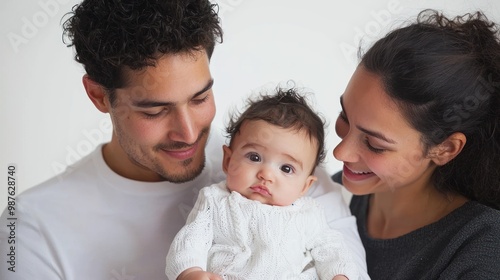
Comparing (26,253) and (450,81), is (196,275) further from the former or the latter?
(450,81)

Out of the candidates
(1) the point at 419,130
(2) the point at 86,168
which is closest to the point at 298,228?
(1) the point at 419,130

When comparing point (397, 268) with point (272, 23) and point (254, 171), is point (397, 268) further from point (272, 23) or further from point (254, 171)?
point (272, 23)

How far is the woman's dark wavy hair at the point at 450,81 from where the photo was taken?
5.58ft

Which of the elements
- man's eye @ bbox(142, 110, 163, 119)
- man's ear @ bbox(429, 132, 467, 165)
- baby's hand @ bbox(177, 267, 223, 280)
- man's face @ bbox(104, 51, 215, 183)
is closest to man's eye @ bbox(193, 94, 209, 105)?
man's face @ bbox(104, 51, 215, 183)

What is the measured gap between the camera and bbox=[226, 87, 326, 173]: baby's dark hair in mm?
1647

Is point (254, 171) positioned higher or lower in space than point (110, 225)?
higher

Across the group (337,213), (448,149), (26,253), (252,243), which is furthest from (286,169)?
(26,253)

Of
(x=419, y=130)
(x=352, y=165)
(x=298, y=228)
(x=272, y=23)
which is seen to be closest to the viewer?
(x=298, y=228)

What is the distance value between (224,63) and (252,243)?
136cm

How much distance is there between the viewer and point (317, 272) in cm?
163

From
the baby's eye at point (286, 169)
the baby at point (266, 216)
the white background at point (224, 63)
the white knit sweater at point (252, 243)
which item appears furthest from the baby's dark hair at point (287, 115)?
the white background at point (224, 63)

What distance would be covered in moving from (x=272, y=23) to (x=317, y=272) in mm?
1557

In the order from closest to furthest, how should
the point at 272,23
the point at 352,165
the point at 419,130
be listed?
the point at 419,130 < the point at 352,165 < the point at 272,23

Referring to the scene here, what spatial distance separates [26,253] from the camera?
175 cm
